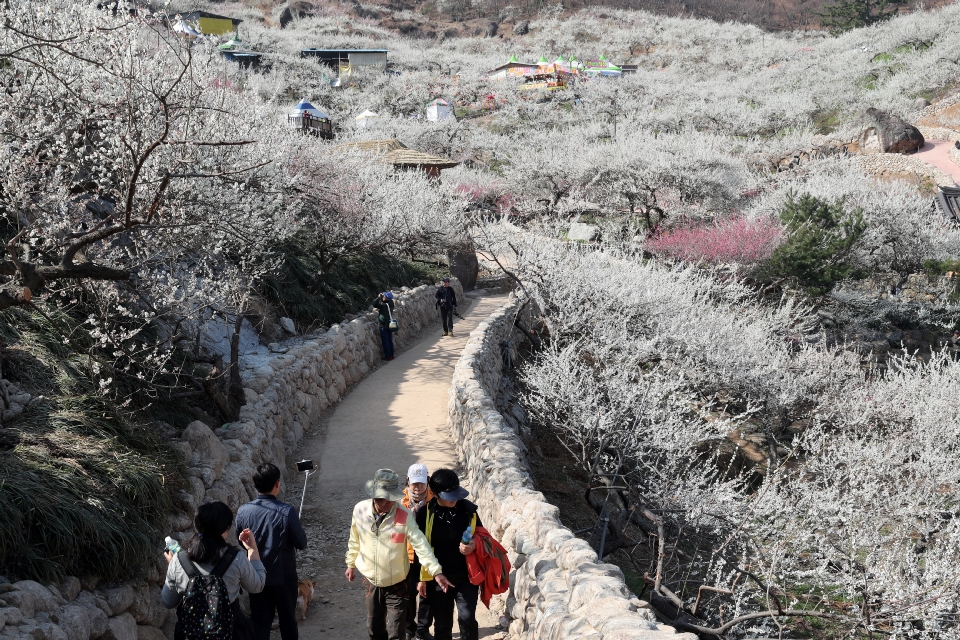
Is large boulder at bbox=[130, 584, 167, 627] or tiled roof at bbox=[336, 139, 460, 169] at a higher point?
tiled roof at bbox=[336, 139, 460, 169]

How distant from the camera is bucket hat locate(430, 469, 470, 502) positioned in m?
4.38

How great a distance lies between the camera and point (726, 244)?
67.1 ft

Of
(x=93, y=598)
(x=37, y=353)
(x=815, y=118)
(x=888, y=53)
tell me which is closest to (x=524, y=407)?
(x=37, y=353)

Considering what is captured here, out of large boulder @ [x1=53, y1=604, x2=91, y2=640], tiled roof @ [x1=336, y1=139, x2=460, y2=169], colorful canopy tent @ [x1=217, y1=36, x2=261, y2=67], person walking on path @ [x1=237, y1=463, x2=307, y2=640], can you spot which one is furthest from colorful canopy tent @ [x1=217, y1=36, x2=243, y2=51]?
large boulder @ [x1=53, y1=604, x2=91, y2=640]

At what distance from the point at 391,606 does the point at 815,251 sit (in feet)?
59.2

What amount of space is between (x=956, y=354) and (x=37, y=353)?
21995 millimetres

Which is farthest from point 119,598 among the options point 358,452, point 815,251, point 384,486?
point 815,251

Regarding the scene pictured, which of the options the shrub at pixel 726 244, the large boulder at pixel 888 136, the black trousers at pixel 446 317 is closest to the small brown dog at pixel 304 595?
the black trousers at pixel 446 317

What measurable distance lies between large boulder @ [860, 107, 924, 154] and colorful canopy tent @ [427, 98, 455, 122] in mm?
28957

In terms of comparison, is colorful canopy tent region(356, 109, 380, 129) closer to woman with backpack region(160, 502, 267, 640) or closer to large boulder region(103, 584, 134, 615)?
large boulder region(103, 584, 134, 615)

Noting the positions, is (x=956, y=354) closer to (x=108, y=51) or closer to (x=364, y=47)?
(x=108, y=51)

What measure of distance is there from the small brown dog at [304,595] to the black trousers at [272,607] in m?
1.08

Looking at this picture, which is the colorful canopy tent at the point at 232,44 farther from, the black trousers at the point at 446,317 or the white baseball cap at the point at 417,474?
the white baseball cap at the point at 417,474

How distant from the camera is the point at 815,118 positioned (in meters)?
46.0
